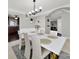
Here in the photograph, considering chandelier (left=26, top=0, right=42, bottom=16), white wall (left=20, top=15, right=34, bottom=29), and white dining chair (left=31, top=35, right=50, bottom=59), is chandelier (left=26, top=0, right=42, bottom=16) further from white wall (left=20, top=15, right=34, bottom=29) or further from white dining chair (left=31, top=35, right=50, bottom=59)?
white dining chair (left=31, top=35, right=50, bottom=59)

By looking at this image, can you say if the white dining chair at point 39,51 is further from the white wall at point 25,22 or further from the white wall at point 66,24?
the white wall at point 66,24

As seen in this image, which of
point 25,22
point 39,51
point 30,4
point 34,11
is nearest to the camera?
point 39,51

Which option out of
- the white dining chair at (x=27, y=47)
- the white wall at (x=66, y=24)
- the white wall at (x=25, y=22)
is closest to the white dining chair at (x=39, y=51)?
the white dining chair at (x=27, y=47)

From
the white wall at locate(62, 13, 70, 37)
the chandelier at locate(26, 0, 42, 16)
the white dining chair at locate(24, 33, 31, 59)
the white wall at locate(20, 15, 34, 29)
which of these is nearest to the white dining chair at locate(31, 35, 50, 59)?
the white dining chair at locate(24, 33, 31, 59)

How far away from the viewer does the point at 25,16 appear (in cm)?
228

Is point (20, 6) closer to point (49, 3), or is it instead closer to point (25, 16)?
point (25, 16)

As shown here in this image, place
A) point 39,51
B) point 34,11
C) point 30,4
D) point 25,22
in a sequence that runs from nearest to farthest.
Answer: point 39,51
point 25,22
point 30,4
point 34,11

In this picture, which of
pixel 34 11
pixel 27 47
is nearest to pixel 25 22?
pixel 34 11

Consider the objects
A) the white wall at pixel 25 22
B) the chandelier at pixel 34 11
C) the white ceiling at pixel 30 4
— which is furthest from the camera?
the chandelier at pixel 34 11

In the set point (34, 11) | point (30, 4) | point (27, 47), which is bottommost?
point (27, 47)

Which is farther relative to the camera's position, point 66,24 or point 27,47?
point 27,47

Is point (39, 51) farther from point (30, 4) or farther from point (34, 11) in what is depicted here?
point (30, 4)
